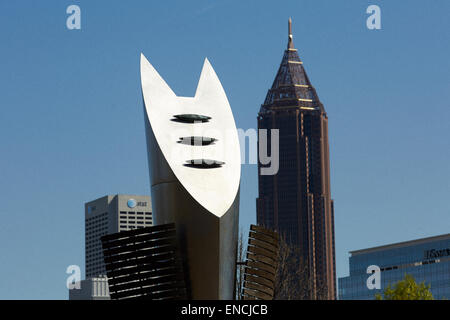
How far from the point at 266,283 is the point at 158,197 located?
16.5ft

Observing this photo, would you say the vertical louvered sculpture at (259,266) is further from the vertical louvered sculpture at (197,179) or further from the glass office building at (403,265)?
the glass office building at (403,265)

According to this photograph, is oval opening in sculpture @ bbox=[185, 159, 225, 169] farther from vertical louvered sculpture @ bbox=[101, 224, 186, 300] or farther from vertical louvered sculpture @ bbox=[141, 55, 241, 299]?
vertical louvered sculpture @ bbox=[101, 224, 186, 300]

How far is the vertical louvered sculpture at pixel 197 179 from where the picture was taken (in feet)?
104

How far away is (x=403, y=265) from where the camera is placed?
157750mm

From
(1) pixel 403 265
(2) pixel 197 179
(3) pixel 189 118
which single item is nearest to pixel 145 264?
(2) pixel 197 179

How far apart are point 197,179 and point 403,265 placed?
129775 mm

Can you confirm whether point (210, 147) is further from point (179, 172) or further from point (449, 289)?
point (449, 289)

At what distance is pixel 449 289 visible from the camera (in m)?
147

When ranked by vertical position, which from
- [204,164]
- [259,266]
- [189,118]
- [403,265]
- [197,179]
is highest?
[403,265]

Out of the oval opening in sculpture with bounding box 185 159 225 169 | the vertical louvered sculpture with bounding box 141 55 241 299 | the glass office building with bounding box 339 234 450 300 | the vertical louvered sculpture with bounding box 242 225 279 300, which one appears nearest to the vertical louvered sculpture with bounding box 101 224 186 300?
the vertical louvered sculpture with bounding box 141 55 241 299

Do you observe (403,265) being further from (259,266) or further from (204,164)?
(204,164)

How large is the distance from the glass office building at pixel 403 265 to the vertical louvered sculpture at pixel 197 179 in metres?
119

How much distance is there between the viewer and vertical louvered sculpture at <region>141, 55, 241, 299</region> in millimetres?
31672
